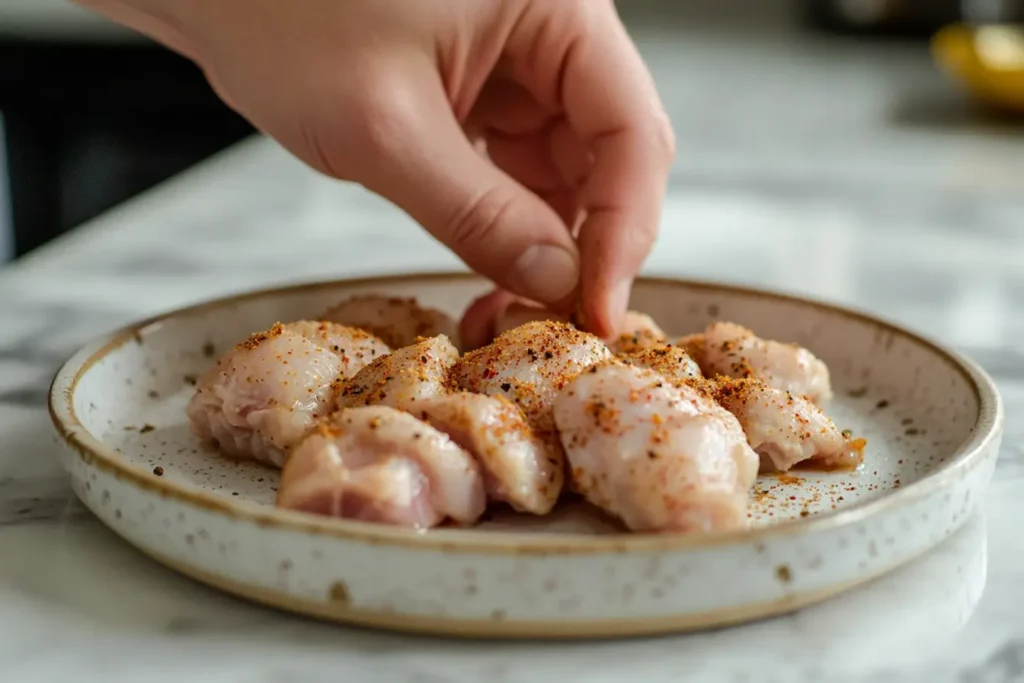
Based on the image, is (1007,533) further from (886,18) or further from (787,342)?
(886,18)

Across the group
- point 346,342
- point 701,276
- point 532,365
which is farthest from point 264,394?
point 701,276

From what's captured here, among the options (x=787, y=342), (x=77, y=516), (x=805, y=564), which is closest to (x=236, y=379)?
(x=77, y=516)

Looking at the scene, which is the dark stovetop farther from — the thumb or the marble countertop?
the thumb

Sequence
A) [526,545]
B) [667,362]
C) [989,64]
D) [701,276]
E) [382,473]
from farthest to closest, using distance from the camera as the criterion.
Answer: [989,64], [701,276], [667,362], [382,473], [526,545]

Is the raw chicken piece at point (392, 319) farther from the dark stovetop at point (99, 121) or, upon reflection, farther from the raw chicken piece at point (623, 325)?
the dark stovetop at point (99, 121)

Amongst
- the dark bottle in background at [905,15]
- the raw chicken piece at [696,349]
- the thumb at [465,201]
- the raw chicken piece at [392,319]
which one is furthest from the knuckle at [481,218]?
the dark bottle in background at [905,15]

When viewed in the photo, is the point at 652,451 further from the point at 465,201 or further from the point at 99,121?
the point at 99,121
